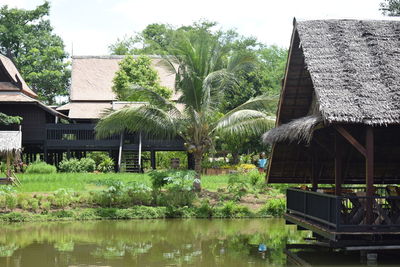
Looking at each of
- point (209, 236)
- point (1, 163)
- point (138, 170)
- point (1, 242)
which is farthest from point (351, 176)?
point (1, 163)

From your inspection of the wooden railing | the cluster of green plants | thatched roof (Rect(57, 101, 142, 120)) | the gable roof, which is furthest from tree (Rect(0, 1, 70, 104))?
the wooden railing

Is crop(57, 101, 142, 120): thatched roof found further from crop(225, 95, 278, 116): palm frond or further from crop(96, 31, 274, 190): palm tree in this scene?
crop(225, 95, 278, 116): palm frond

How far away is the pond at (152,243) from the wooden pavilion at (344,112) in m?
1.04

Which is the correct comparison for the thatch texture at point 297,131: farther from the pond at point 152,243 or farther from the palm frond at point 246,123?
the palm frond at point 246,123

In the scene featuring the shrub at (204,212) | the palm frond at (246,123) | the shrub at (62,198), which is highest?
the palm frond at (246,123)

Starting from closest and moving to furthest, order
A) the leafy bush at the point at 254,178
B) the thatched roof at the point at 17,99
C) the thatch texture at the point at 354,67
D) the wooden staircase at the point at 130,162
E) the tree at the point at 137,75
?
the thatch texture at the point at 354,67 < the leafy bush at the point at 254,178 < the thatched roof at the point at 17,99 < the wooden staircase at the point at 130,162 < the tree at the point at 137,75

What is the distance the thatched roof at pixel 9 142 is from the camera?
73.2 ft

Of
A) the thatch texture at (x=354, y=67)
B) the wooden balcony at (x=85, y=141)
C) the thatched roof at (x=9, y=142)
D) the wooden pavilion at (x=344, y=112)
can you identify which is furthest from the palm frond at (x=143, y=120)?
the wooden balcony at (x=85, y=141)

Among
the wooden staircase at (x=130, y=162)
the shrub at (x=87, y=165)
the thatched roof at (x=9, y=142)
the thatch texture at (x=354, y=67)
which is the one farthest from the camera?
the wooden staircase at (x=130, y=162)

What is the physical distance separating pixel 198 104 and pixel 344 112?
34.5 feet

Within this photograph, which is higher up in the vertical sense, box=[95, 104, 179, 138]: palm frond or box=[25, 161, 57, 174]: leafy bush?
box=[95, 104, 179, 138]: palm frond

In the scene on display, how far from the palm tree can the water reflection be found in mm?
3527

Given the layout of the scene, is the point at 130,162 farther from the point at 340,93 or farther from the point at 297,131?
the point at 340,93

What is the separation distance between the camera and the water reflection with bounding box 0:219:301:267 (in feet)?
38.8
